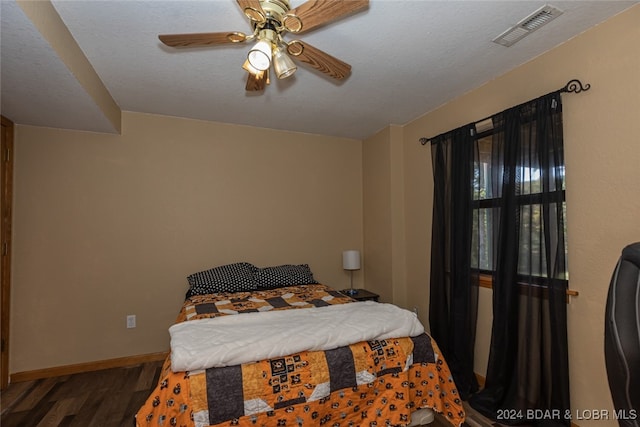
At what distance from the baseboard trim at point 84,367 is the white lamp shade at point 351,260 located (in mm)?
2052

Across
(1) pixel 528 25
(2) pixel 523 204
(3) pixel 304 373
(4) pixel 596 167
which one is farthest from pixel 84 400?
(1) pixel 528 25

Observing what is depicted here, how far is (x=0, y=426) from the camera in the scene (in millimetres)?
2062

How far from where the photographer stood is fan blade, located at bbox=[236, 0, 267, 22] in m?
1.38

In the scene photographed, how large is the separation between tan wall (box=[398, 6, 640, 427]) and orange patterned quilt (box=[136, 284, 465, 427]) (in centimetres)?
79

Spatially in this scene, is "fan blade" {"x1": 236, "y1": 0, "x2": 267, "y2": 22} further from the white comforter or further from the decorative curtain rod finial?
the decorative curtain rod finial

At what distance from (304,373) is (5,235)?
2809 mm

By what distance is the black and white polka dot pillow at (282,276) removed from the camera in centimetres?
321

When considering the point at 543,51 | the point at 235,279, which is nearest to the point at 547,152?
the point at 543,51

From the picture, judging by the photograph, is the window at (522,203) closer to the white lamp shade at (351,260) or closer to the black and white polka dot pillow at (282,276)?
the white lamp shade at (351,260)

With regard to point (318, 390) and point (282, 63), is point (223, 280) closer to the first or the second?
point (318, 390)

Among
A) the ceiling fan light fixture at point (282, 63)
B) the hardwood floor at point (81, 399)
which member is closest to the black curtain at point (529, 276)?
the ceiling fan light fixture at point (282, 63)

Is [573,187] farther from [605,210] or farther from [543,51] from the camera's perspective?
[543,51]

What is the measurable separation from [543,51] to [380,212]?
2.06 metres

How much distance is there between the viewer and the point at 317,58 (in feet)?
5.88
